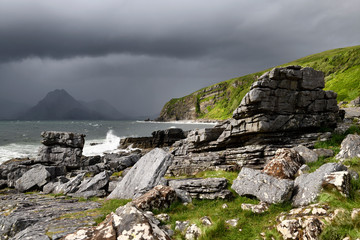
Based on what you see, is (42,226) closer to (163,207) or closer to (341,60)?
(163,207)

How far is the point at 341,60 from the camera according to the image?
6890 inches

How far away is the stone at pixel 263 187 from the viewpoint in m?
11.1

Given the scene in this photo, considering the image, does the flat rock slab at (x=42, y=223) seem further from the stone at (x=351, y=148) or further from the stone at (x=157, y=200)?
the stone at (x=351, y=148)

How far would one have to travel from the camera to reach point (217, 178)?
1459cm

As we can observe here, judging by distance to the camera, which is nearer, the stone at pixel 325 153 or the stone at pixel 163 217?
the stone at pixel 163 217

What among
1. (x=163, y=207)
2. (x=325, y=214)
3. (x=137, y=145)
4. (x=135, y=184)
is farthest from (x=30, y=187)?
(x=137, y=145)

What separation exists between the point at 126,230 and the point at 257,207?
23.0ft

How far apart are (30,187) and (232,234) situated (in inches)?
1002

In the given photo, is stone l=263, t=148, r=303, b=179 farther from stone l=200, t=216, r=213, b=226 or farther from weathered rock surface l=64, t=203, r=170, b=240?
weathered rock surface l=64, t=203, r=170, b=240

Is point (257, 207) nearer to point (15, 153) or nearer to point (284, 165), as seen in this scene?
point (284, 165)

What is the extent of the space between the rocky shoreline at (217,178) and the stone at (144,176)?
0.33 ft

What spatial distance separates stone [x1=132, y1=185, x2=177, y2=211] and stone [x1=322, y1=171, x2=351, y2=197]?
8632 mm

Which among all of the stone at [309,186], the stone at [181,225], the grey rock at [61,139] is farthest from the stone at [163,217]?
the grey rock at [61,139]

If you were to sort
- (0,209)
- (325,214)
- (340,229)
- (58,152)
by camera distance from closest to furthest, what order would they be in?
1. (340,229)
2. (325,214)
3. (0,209)
4. (58,152)
